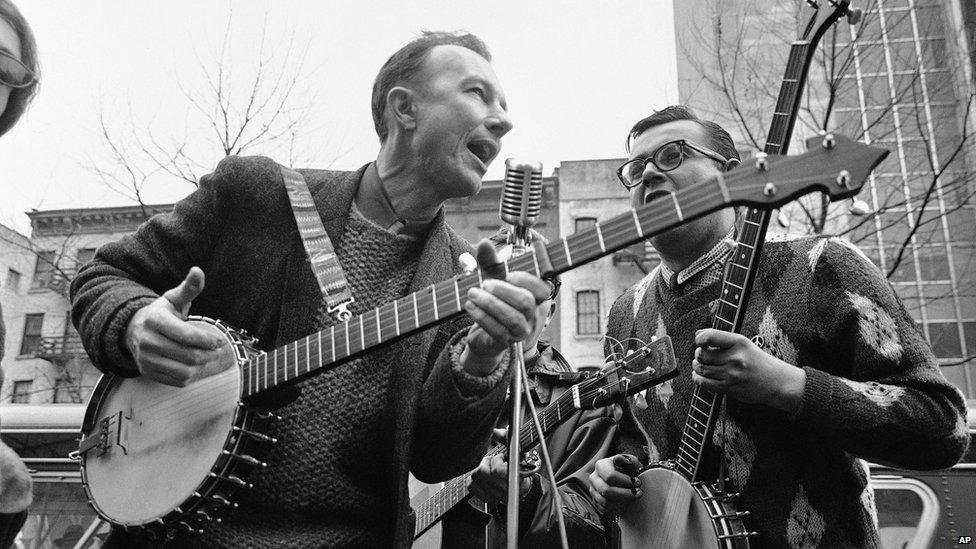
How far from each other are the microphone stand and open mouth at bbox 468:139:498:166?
0.82m

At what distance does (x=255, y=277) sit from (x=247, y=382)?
0.41 meters

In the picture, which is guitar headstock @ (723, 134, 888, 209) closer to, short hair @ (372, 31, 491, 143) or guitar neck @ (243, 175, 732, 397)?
guitar neck @ (243, 175, 732, 397)

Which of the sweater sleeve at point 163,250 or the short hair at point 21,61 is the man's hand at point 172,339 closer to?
the sweater sleeve at point 163,250

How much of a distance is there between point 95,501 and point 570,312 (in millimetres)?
22347

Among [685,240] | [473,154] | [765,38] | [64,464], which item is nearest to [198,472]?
[473,154]

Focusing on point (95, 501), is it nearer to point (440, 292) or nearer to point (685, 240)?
point (440, 292)

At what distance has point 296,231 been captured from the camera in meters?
2.44

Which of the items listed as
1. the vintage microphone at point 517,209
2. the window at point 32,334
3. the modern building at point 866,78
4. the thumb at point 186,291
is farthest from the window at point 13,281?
the vintage microphone at point 517,209

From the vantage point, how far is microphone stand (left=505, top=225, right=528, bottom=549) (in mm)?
1509

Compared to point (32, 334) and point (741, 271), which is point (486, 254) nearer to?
point (741, 271)

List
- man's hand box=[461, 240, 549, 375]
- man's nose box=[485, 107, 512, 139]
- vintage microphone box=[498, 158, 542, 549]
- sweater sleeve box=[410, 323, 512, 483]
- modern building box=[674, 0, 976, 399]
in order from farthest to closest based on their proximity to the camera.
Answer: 1. modern building box=[674, 0, 976, 399]
2. man's nose box=[485, 107, 512, 139]
3. sweater sleeve box=[410, 323, 512, 483]
4. man's hand box=[461, 240, 549, 375]
5. vintage microphone box=[498, 158, 542, 549]

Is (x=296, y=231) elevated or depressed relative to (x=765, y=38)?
depressed

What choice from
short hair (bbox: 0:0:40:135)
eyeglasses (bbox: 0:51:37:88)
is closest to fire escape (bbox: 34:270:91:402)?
short hair (bbox: 0:0:40:135)

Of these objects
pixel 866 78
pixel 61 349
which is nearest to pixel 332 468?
pixel 866 78
